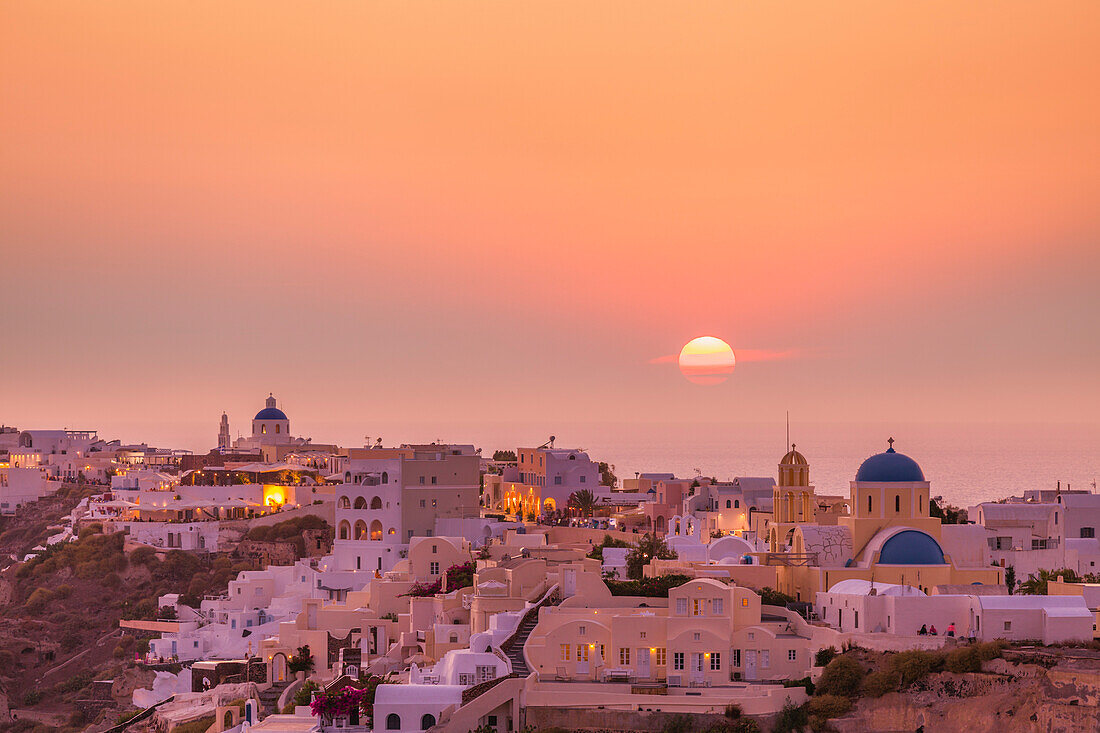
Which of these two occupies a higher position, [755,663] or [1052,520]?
[1052,520]

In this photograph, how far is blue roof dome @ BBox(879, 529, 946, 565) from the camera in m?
43.7

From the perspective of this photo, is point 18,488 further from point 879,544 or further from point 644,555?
point 879,544

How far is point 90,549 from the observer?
7669 centimetres

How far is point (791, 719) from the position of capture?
36.8 metres

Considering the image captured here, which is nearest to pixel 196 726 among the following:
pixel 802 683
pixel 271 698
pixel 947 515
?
pixel 271 698

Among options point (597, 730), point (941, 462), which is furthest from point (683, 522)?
point (941, 462)

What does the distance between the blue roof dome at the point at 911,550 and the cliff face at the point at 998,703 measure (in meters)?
6.79

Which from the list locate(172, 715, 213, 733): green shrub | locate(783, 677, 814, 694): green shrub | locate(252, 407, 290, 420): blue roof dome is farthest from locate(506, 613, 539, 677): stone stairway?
locate(252, 407, 290, 420): blue roof dome

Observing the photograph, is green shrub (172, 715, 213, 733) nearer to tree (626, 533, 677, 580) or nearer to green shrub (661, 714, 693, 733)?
tree (626, 533, 677, 580)

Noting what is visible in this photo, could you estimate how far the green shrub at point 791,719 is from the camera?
36.6 meters

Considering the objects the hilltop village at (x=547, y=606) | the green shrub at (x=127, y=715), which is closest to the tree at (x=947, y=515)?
the hilltop village at (x=547, y=606)

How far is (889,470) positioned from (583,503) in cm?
2562

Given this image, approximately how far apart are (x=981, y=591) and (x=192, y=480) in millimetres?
54888

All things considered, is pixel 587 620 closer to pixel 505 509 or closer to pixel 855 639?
pixel 855 639
